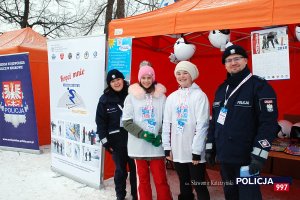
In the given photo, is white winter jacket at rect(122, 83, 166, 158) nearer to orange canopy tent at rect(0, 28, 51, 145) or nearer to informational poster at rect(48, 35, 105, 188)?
informational poster at rect(48, 35, 105, 188)

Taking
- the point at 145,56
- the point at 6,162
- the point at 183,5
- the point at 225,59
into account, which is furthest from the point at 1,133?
the point at 225,59

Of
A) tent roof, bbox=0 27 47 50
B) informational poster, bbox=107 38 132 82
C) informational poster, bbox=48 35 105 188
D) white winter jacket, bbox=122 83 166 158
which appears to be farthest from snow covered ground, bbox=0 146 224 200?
tent roof, bbox=0 27 47 50

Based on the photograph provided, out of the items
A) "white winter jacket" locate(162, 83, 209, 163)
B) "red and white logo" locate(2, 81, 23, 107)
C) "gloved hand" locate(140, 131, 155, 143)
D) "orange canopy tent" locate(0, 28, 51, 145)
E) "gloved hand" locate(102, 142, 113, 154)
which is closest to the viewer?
"white winter jacket" locate(162, 83, 209, 163)

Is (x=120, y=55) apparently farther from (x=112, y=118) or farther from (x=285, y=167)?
(x=285, y=167)

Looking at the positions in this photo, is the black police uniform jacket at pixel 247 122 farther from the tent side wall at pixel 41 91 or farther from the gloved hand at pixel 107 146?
the tent side wall at pixel 41 91

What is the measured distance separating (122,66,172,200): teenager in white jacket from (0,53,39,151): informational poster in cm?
344

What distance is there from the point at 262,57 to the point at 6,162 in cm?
462

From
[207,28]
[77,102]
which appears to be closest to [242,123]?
[207,28]

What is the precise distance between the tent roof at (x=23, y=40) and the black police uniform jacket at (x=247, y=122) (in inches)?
209

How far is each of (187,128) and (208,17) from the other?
3.54 feet

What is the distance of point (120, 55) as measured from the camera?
364 centimetres

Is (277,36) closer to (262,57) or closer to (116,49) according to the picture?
(262,57)

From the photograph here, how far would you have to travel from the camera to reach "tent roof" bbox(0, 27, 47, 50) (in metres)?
6.66

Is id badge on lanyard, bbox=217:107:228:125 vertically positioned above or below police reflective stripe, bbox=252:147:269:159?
above
